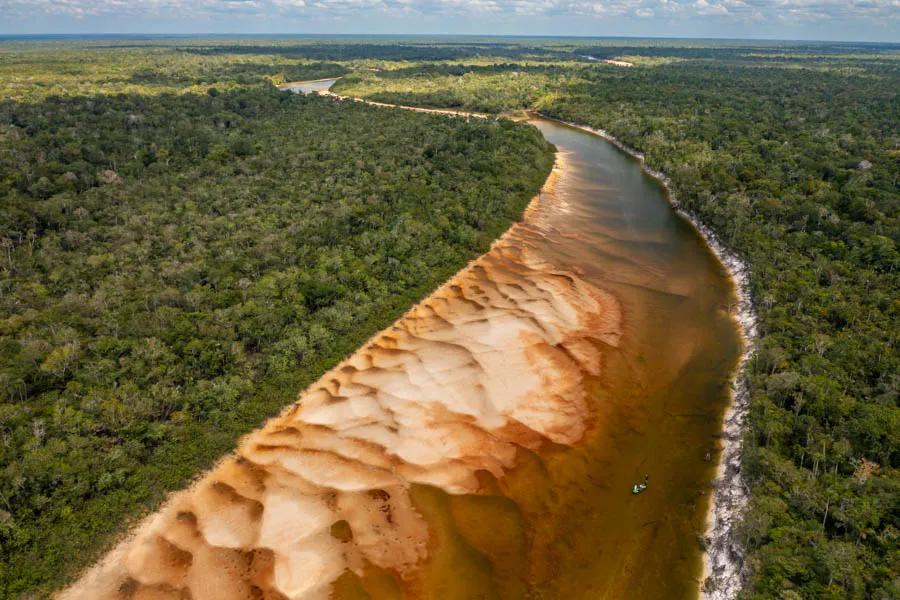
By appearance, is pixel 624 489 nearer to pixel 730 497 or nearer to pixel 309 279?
pixel 730 497

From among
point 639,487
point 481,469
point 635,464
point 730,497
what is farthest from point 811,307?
point 481,469

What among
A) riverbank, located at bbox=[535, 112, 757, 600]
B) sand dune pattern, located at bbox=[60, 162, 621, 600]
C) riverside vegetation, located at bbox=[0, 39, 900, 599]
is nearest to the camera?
riverbank, located at bbox=[535, 112, 757, 600]

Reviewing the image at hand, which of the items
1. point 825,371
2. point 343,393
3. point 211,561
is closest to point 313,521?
point 211,561

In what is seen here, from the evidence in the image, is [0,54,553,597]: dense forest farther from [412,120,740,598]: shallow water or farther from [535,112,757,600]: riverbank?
[535,112,757,600]: riverbank

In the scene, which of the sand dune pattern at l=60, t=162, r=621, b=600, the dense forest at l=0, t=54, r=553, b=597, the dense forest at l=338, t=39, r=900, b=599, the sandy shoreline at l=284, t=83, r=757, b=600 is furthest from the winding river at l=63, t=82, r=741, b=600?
the dense forest at l=338, t=39, r=900, b=599

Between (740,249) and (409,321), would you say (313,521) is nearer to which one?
(409,321)

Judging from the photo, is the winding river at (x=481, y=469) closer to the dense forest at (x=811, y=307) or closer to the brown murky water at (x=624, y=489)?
the brown murky water at (x=624, y=489)
